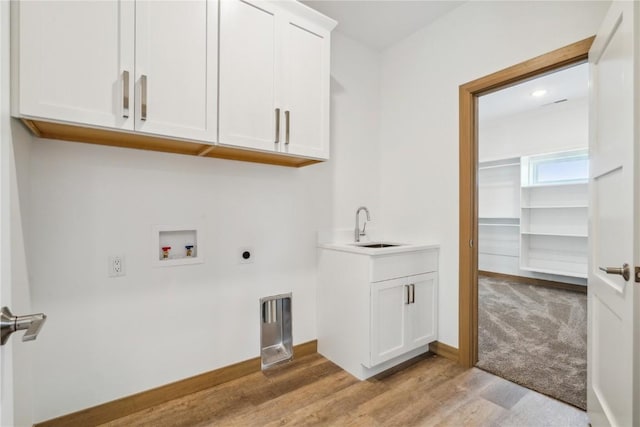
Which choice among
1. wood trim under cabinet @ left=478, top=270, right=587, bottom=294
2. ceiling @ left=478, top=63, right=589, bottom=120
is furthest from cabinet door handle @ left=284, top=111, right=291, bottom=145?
wood trim under cabinet @ left=478, top=270, right=587, bottom=294

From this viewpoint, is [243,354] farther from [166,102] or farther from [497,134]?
[497,134]

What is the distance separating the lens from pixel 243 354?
2148mm

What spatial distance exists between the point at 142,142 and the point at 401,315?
79.8 inches

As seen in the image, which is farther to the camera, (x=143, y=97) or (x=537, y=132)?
(x=537, y=132)

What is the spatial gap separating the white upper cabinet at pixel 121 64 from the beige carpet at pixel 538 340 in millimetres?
2630

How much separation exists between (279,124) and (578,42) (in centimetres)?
184

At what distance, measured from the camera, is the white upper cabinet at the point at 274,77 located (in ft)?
5.50

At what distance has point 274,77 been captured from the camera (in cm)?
183

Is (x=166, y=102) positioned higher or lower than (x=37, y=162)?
higher

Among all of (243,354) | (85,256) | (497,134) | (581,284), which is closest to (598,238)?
(243,354)

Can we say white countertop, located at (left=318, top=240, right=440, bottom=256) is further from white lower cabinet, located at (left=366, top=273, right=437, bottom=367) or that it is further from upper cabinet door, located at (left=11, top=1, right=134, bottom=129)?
upper cabinet door, located at (left=11, top=1, right=134, bottom=129)

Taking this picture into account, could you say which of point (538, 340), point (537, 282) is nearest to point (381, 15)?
point (538, 340)

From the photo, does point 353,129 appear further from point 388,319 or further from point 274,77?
point 388,319

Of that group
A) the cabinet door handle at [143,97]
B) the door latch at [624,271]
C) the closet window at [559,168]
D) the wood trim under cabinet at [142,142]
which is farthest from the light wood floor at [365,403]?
the closet window at [559,168]
